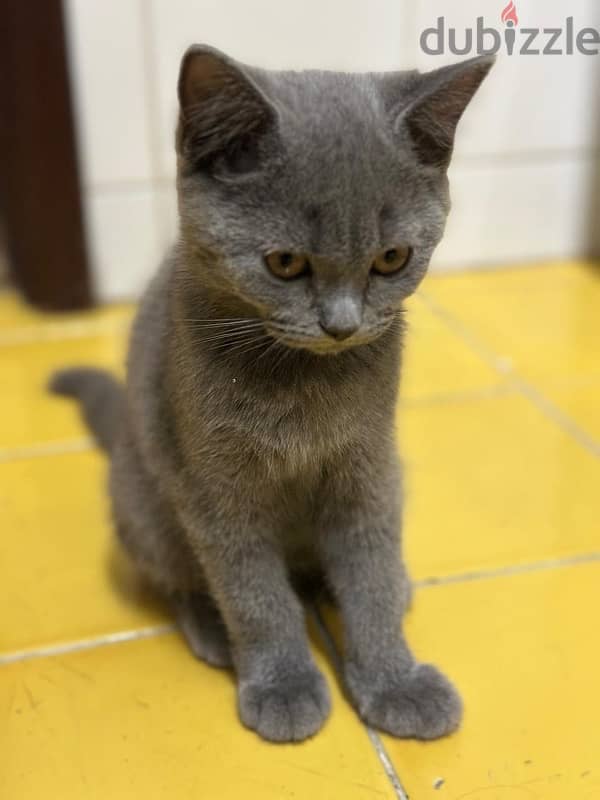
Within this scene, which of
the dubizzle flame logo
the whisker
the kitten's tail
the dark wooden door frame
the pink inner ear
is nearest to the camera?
the pink inner ear

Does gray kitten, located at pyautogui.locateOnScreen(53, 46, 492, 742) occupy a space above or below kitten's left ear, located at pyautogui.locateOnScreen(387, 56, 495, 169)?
below

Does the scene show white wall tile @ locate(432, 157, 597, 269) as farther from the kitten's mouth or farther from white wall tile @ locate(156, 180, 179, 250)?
the kitten's mouth

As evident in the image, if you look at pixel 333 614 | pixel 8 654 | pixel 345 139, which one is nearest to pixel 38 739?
pixel 8 654

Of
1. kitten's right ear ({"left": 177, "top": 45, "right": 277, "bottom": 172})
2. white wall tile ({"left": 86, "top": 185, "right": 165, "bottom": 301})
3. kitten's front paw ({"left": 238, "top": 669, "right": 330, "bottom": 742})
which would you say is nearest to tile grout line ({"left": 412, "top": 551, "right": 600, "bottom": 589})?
kitten's front paw ({"left": 238, "top": 669, "right": 330, "bottom": 742})

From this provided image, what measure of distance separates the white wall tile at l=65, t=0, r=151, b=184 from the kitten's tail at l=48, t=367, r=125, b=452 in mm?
539

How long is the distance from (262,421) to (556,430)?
0.76m

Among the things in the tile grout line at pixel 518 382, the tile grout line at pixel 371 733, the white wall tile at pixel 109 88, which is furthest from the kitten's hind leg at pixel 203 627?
the white wall tile at pixel 109 88

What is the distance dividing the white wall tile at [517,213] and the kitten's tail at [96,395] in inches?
36.7

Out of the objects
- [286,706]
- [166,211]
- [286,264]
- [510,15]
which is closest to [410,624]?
[286,706]

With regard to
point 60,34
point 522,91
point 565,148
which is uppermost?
point 60,34

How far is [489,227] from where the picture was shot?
2.09m

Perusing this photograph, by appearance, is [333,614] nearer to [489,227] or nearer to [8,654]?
[8,654]

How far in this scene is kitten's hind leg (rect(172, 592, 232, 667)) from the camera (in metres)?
0.97

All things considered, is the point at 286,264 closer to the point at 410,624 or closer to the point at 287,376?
the point at 287,376
